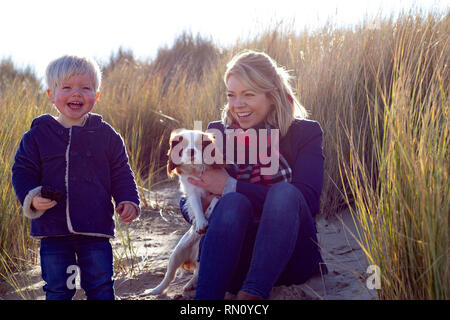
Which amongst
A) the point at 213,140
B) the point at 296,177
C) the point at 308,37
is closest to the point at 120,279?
the point at 213,140

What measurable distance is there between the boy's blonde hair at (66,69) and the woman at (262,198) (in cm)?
87

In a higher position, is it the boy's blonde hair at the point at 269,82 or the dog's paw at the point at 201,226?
the boy's blonde hair at the point at 269,82

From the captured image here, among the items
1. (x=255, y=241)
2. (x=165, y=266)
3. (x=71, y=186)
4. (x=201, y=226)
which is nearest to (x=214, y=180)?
(x=201, y=226)

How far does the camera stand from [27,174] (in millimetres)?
2514

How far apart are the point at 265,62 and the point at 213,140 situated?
22.6 inches

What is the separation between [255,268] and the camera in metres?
2.43

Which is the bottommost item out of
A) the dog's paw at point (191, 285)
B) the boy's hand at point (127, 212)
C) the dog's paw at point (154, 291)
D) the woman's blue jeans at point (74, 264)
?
the dog's paw at point (154, 291)

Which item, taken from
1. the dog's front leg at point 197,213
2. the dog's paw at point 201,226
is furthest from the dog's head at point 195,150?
the dog's paw at point 201,226

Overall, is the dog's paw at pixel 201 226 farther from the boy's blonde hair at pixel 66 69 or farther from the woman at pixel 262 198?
the boy's blonde hair at pixel 66 69

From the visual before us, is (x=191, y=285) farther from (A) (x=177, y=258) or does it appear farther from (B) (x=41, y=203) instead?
(B) (x=41, y=203)

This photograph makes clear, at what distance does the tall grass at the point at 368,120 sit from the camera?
2.15 m

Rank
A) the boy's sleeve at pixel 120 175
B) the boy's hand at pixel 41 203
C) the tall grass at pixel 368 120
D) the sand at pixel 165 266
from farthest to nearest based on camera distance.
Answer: the sand at pixel 165 266, the boy's sleeve at pixel 120 175, the boy's hand at pixel 41 203, the tall grass at pixel 368 120

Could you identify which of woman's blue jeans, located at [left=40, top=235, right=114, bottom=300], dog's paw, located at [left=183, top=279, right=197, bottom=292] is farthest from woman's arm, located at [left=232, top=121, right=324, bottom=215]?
woman's blue jeans, located at [left=40, top=235, right=114, bottom=300]
